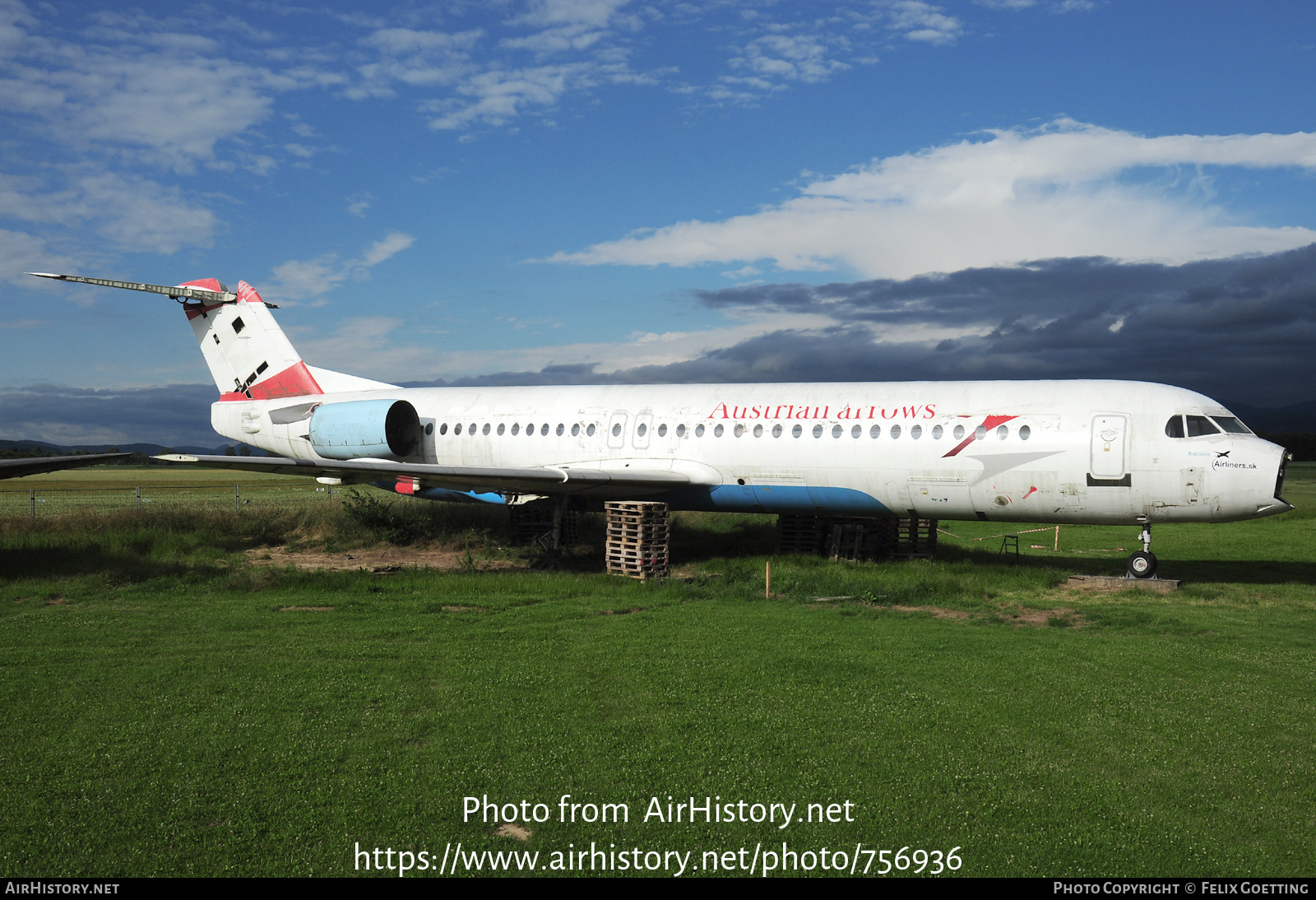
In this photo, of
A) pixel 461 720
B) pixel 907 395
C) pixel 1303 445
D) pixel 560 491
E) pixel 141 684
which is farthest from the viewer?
pixel 1303 445

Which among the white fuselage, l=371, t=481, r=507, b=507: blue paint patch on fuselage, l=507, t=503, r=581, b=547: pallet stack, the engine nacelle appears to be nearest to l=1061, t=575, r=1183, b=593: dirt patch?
the white fuselage

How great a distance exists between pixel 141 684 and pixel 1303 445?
16006 centimetres

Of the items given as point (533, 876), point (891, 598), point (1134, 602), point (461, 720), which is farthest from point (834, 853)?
point (1134, 602)

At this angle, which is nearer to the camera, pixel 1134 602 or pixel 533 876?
pixel 533 876

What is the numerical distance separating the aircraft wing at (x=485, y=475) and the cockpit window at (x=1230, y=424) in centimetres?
1015

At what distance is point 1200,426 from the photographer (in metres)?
15.2

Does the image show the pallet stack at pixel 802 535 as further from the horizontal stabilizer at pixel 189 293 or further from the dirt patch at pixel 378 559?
the horizontal stabilizer at pixel 189 293

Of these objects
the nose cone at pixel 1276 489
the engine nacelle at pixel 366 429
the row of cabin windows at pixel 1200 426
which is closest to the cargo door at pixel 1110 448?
the row of cabin windows at pixel 1200 426

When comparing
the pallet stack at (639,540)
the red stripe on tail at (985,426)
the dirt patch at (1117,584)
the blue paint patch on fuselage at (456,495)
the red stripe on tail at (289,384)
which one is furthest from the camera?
the red stripe on tail at (289,384)

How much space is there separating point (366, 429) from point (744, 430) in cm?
968

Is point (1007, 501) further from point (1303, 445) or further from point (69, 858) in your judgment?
point (1303, 445)

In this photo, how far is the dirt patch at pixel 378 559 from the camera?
18875 mm

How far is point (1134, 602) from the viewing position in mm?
14266

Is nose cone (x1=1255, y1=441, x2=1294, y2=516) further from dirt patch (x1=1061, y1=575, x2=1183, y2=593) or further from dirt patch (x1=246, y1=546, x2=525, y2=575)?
dirt patch (x1=246, y1=546, x2=525, y2=575)
